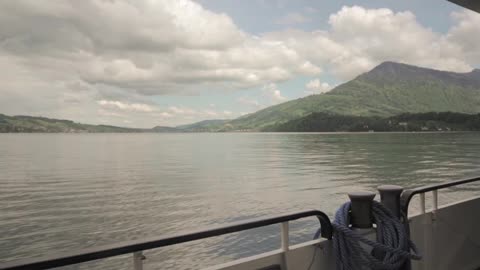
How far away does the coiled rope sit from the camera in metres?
2.07

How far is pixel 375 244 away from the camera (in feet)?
6.81

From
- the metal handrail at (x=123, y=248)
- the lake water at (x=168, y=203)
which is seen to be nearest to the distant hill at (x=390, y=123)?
the lake water at (x=168, y=203)

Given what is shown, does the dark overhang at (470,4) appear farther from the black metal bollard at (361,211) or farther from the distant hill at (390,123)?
the distant hill at (390,123)

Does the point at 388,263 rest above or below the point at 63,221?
above

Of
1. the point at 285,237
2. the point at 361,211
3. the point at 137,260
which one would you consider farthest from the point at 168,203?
the point at 137,260

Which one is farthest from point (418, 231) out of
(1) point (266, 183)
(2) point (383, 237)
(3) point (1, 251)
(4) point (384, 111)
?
(4) point (384, 111)

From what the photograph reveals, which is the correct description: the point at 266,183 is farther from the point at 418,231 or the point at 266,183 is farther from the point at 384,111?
the point at 384,111

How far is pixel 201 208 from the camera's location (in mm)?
19594

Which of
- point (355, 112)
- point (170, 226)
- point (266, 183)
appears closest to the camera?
point (170, 226)

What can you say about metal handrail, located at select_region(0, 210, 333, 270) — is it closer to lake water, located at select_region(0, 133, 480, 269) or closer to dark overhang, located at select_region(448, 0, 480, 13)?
dark overhang, located at select_region(448, 0, 480, 13)

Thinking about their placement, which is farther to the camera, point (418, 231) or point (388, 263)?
point (418, 231)

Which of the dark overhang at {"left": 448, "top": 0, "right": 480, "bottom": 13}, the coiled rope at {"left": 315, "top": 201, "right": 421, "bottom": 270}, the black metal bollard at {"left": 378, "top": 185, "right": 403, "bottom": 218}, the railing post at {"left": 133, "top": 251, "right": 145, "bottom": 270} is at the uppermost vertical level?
the dark overhang at {"left": 448, "top": 0, "right": 480, "bottom": 13}

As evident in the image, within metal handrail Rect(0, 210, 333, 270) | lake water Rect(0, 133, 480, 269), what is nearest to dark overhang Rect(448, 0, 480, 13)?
metal handrail Rect(0, 210, 333, 270)

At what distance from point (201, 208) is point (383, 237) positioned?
17828 millimetres
